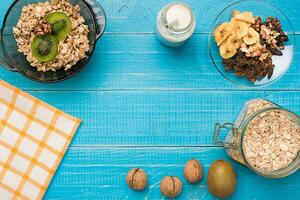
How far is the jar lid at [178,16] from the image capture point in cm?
100

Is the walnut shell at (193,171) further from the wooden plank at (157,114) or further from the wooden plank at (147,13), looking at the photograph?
the wooden plank at (147,13)

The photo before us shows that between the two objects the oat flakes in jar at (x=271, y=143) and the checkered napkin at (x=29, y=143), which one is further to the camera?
the checkered napkin at (x=29, y=143)

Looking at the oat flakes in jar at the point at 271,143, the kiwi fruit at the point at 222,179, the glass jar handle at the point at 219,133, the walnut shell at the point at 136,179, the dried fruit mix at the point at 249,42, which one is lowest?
the walnut shell at the point at 136,179

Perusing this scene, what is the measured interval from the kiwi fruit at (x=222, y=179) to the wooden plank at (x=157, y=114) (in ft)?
0.24

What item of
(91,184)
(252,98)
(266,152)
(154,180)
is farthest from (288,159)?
(91,184)

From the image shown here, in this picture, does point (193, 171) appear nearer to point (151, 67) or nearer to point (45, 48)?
point (151, 67)

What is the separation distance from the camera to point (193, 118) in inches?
43.1

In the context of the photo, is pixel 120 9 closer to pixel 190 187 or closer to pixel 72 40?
pixel 72 40

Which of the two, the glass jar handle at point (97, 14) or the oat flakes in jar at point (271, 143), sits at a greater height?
the glass jar handle at point (97, 14)

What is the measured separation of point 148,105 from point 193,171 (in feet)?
0.53

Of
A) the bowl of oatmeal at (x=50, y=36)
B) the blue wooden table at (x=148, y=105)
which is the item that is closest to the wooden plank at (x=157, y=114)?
the blue wooden table at (x=148, y=105)

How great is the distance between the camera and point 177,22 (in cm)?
100

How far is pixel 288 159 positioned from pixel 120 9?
1.44 ft

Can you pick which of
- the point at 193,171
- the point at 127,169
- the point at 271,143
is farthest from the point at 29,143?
the point at 271,143
